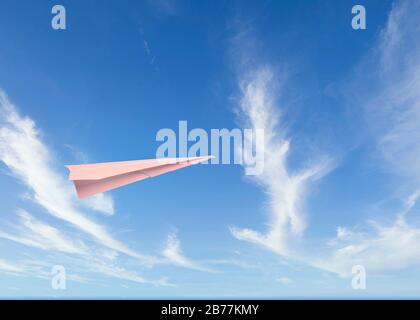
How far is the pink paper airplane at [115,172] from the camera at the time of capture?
31.1 ft

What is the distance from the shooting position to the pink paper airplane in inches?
373

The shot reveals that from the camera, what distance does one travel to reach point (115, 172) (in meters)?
9.62
